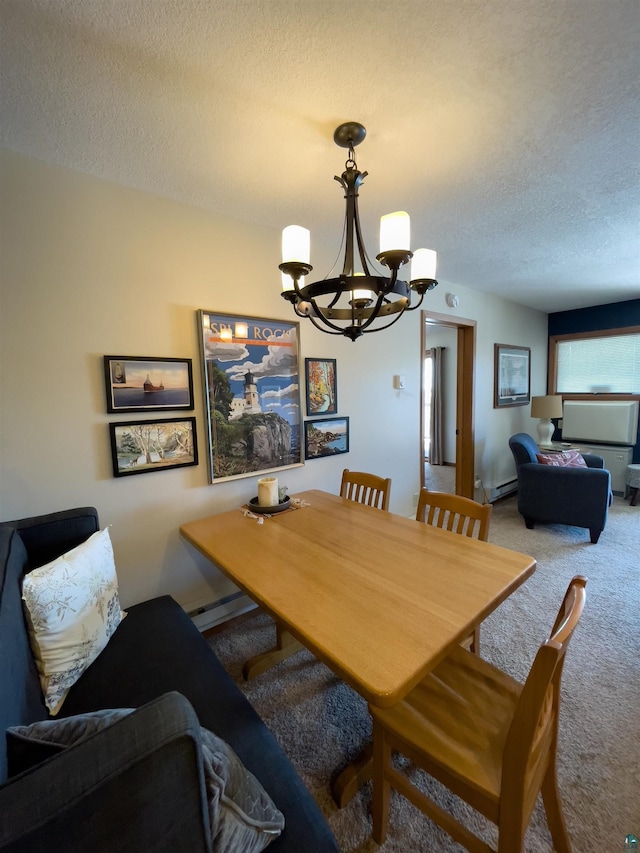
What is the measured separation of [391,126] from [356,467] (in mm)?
2114

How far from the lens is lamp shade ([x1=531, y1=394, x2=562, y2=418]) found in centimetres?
435

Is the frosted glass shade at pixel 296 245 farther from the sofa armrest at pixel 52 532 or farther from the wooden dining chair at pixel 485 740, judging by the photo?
the sofa armrest at pixel 52 532

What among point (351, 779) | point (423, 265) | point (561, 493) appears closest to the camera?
point (351, 779)

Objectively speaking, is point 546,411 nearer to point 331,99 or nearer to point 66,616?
point 331,99

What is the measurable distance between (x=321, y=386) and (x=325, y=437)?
14.9 inches

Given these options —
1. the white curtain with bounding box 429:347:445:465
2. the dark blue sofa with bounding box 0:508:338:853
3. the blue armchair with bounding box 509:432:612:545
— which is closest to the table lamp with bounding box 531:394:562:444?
the blue armchair with bounding box 509:432:612:545

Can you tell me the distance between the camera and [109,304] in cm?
172

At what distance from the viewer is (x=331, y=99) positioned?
1253mm

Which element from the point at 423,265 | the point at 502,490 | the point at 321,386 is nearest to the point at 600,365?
the point at 502,490

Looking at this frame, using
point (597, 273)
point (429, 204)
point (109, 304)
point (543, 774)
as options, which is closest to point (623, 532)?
point (597, 273)

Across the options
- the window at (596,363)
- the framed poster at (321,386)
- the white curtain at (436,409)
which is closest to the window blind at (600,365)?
the window at (596,363)

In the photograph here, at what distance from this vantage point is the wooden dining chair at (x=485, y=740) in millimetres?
794

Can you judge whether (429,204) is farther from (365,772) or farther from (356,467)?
(365,772)

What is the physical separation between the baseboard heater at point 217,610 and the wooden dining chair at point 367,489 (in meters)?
0.96
